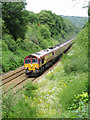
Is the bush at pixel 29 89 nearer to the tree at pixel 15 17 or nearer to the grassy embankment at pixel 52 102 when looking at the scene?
the grassy embankment at pixel 52 102

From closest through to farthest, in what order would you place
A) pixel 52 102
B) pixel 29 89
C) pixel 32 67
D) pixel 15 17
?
1. pixel 52 102
2. pixel 29 89
3. pixel 32 67
4. pixel 15 17

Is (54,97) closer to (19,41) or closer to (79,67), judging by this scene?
(79,67)

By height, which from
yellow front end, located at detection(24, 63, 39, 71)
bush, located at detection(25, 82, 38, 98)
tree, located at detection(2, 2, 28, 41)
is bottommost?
bush, located at detection(25, 82, 38, 98)

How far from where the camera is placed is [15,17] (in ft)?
65.1

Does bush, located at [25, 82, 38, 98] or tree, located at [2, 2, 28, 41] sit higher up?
tree, located at [2, 2, 28, 41]

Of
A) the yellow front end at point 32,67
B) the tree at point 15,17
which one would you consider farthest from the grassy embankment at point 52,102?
the tree at point 15,17

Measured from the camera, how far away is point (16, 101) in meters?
6.84

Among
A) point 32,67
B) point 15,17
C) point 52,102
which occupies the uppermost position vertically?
point 15,17

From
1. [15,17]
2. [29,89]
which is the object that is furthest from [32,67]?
[15,17]

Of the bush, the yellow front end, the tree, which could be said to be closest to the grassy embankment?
the bush

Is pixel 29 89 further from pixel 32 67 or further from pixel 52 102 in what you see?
pixel 32 67

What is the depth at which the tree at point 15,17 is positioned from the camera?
18.9m

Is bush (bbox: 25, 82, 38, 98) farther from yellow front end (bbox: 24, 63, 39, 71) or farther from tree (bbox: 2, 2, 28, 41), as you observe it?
tree (bbox: 2, 2, 28, 41)

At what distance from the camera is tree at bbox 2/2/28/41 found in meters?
18.9
